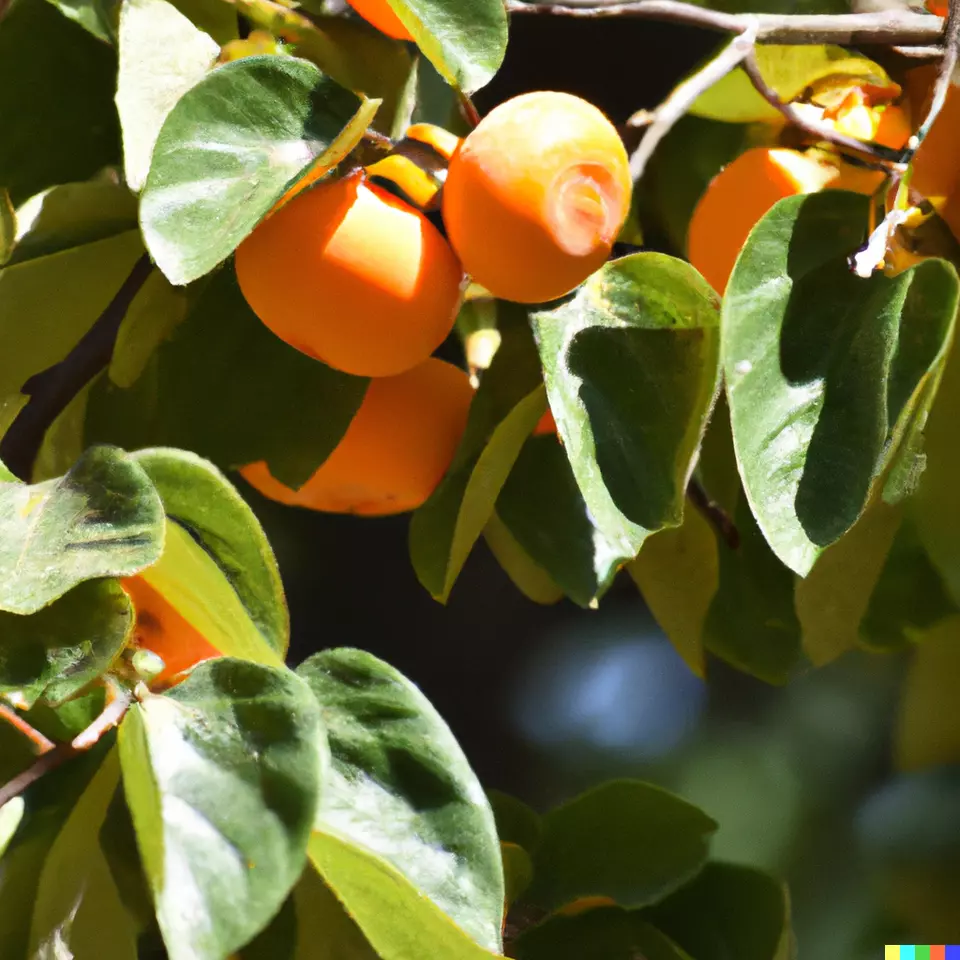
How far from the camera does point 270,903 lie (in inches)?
12.7

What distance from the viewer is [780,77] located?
0.54m

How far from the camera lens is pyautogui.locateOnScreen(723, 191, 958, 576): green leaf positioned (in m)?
0.40

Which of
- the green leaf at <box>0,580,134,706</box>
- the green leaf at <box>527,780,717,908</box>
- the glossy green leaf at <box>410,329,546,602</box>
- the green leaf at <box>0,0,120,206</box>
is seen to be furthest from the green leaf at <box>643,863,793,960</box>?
the green leaf at <box>0,0,120,206</box>

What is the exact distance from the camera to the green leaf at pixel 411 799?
0.40 m

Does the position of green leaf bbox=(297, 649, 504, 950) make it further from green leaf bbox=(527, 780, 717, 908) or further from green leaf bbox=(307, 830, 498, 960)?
green leaf bbox=(527, 780, 717, 908)

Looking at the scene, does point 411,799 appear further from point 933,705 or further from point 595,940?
point 933,705

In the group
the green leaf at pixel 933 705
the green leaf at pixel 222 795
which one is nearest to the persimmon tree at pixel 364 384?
the green leaf at pixel 222 795

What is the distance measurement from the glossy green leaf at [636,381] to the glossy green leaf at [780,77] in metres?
0.15

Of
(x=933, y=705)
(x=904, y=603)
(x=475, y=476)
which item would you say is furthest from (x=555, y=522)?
(x=933, y=705)

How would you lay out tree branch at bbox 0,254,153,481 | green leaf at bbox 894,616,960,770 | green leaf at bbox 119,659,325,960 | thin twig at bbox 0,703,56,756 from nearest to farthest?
green leaf at bbox 119,659,325,960 → thin twig at bbox 0,703,56,756 → tree branch at bbox 0,254,153,481 → green leaf at bbox 894,616,960,770

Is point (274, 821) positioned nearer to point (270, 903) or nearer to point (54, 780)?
point (270, 903)

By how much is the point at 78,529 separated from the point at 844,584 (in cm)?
33

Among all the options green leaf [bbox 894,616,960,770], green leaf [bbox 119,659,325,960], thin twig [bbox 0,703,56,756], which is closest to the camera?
green leaf [bbox 119,659,325,960]

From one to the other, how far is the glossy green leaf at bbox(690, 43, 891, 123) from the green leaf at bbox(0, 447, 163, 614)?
317 millimetres
